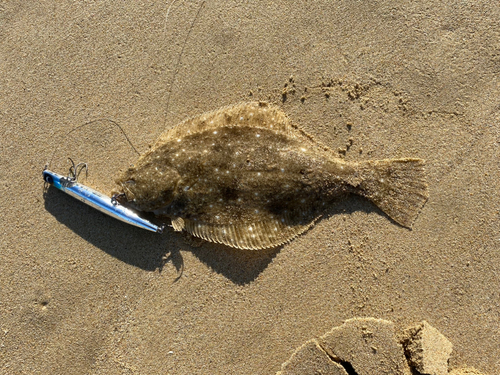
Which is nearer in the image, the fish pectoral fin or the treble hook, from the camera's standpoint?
the fish pectoral fin

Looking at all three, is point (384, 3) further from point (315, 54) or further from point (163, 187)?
point (163, 187)

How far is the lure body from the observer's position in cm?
338

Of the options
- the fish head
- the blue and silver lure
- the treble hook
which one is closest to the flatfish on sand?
the fish head

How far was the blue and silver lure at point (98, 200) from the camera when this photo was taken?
133 inches

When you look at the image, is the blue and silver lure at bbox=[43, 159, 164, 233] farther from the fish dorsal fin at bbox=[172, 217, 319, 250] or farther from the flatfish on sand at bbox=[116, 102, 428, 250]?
the fish dorsal fin at bbox=[172, 217, 319, 250]

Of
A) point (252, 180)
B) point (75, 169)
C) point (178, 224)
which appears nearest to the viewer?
point (252, 180)

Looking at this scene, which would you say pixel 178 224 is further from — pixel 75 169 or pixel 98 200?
pixel 75 169

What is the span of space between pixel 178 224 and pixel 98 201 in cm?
91

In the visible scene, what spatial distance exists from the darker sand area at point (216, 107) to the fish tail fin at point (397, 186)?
0.12 metres

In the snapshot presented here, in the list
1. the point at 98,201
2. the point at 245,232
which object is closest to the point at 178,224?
the point at 245,232

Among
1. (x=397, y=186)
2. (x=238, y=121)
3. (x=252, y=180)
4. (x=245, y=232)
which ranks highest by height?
(x=238, y=121)

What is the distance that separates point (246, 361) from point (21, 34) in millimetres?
4561

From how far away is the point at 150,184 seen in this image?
10.8 feet

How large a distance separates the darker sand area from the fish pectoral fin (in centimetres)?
20
